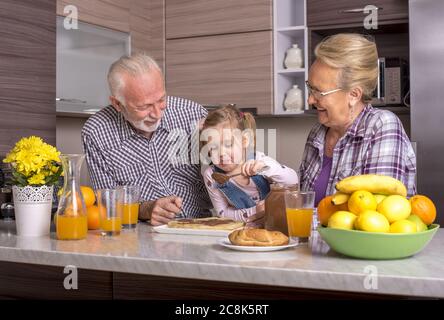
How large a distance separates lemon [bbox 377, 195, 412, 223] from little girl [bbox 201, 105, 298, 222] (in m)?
0.79

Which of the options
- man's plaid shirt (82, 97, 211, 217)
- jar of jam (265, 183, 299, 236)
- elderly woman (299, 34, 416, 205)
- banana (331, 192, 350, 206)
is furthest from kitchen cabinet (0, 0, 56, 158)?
banana (331, 192, 350, 206)

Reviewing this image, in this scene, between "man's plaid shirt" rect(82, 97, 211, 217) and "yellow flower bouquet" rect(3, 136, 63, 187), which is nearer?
"yellow flower bouquet" rect(3, 136, 63, 187)

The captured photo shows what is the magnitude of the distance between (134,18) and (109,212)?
247 centimetres

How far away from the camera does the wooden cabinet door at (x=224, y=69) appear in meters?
3.74

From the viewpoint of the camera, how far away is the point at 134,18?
12.7ft

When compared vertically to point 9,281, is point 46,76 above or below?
above

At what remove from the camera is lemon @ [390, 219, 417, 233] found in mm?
1229

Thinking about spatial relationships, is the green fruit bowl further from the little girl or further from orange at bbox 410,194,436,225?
the little girl

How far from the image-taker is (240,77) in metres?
3.79

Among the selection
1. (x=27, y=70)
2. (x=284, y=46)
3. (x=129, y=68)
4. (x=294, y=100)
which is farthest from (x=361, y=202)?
(x=284, y=46)

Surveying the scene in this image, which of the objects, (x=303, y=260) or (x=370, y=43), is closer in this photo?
(x=303, y=260)

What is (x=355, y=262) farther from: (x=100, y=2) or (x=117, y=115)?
(x=100, y=2)
